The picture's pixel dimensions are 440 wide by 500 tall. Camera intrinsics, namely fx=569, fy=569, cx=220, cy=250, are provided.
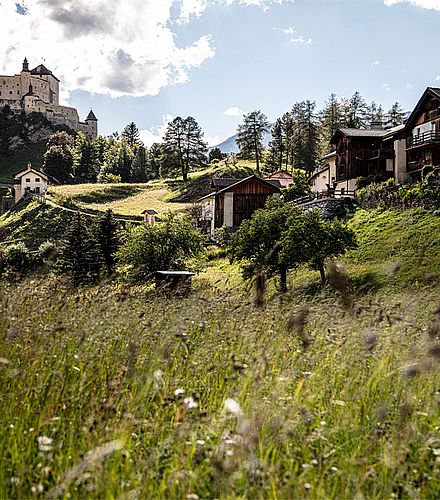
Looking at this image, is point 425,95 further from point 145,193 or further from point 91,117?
point 91,117

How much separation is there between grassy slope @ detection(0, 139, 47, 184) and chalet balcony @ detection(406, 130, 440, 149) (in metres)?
116

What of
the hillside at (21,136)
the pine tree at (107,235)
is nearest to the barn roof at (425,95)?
the pine tree at (107,235)

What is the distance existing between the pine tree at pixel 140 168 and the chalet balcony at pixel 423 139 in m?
76.1

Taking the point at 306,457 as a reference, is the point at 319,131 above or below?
A: above

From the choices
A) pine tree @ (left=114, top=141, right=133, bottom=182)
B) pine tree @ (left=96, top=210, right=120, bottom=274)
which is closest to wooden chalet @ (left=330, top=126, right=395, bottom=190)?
pine tree @ (left=96, top=210, right=120, bottom=274)

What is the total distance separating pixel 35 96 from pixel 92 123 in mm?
19951

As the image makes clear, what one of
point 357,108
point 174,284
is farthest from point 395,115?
point 174,284

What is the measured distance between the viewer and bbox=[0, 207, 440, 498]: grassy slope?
10.0 feet

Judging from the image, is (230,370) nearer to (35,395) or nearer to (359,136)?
(35,395)

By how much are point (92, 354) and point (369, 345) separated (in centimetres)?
207

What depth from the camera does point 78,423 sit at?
11.9 feet

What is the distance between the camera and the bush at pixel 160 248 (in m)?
36.2

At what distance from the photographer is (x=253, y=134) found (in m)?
99.2

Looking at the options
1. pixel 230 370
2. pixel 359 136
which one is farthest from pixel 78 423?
pixel 359 136
